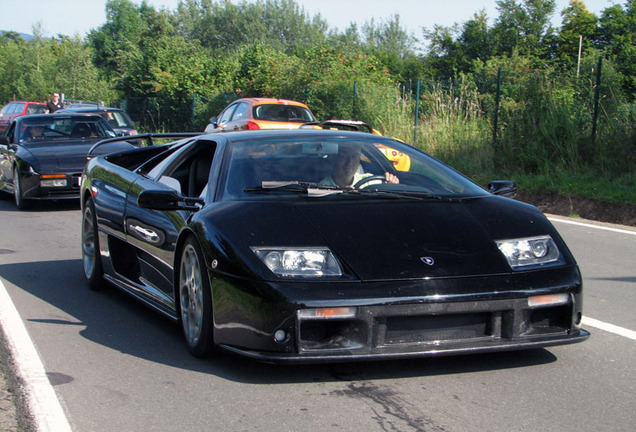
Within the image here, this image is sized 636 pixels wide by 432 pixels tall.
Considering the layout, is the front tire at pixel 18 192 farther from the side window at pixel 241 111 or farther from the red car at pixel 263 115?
the side window at pixel 241 111

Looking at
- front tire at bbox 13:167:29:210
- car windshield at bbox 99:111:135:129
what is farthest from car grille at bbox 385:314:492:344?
car windshield at bbox 99:111:135:129

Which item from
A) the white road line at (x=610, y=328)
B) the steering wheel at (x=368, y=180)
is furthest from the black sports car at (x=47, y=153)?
the white road line at (x=610, y=328)

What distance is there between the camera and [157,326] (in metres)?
5.68

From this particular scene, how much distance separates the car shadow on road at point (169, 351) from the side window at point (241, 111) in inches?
494

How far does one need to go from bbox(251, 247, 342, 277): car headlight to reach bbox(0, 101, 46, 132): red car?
37.1 meters

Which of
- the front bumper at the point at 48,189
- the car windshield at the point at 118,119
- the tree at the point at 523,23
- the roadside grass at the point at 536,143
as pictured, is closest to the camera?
the front bumper at the point at 48,189

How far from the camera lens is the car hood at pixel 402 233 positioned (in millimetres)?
4254

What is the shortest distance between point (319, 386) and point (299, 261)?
2.06ft

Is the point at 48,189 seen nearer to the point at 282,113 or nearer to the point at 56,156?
the point at 56,156

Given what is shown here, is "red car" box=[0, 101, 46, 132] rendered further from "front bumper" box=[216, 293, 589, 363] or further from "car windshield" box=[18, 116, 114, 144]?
"front bumper" box=[216, 293, 589, 363]

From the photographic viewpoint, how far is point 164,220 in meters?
5.39

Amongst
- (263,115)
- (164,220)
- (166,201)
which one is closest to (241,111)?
(263,115)

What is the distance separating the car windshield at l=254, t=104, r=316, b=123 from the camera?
63.7 feet

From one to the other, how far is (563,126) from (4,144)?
377 inches
